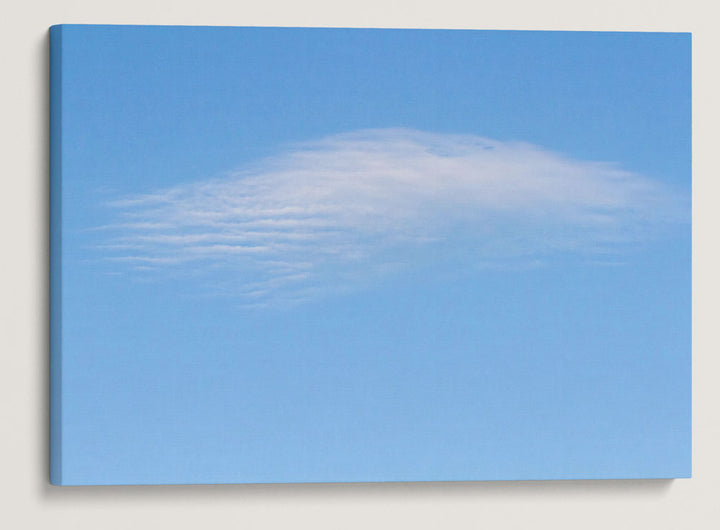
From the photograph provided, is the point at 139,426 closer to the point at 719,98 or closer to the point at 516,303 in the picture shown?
the point at 516,303

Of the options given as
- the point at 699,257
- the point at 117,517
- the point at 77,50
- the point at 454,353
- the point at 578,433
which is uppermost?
the point at 77,50

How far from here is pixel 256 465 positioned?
3.14 m

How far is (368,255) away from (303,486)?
2.34 ft

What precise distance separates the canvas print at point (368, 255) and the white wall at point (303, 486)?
0.08 m

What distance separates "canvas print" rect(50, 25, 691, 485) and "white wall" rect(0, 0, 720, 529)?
84 millimetres

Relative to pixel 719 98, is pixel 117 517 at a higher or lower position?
lower

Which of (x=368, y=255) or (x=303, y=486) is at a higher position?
(x=368, y=255)

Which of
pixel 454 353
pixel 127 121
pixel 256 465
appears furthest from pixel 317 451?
pixel 127 121

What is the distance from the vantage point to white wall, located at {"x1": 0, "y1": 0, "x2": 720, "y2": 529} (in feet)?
10.4

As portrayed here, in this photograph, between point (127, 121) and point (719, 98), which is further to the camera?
point (719, 98)

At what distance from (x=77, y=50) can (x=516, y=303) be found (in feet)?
4.83

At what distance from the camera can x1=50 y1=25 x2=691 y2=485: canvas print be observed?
10.2 ft

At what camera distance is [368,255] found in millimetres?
3174

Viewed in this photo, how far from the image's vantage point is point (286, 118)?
3164 millimetres
